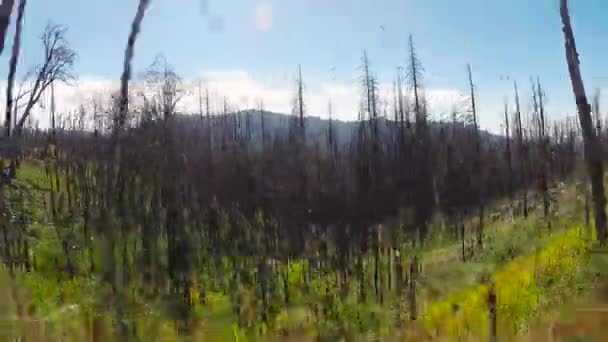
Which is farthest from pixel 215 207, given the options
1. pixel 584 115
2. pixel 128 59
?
pixel 584 115

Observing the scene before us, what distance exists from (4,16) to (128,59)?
839 cm

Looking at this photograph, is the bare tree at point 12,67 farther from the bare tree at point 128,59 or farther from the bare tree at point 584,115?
the bare tree at point 584,115

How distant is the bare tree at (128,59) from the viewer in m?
12.8

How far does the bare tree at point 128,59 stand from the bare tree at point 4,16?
7298mm

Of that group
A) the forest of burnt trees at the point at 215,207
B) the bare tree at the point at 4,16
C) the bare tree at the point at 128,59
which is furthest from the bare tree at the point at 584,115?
the bare tree at the point at 4,16

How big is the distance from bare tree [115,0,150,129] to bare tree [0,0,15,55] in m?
7.30

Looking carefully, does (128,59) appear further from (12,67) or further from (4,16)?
(4,16)

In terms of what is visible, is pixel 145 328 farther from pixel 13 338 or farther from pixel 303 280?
pixel 303 280

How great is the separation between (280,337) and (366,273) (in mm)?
6292

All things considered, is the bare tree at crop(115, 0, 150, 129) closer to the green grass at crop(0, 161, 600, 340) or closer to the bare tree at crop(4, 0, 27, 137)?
the green grass at crop(0, 161, 600, 340)

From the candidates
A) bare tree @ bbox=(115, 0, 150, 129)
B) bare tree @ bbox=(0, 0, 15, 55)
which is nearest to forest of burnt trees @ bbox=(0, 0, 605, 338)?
bare tree @ bbox=(115, 0, 150, 129)

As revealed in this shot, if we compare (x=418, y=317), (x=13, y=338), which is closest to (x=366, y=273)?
(x=418, y=317)

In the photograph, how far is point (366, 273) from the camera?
1264cm

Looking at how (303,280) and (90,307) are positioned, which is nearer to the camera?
(90,307)
